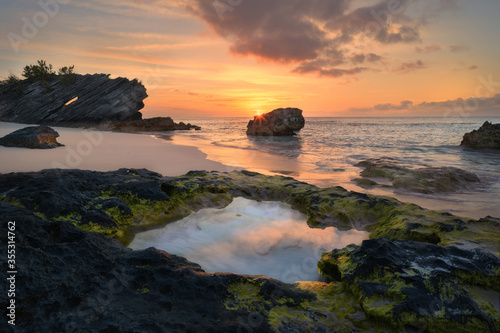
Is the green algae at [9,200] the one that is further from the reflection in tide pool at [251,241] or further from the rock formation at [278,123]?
the rock formation at [278,123]

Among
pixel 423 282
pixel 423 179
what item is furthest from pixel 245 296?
pixel 423 179

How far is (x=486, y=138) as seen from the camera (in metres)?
16.2

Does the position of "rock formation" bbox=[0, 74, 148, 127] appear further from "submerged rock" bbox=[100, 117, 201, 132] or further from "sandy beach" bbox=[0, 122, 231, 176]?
"sandy beach" bbox=[0, 122, 231, 176]

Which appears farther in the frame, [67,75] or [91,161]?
[67,75]

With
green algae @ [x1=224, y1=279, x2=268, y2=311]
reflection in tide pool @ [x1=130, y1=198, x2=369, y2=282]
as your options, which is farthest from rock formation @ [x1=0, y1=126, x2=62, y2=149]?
green algae @ [x1=224, y1=279, x2=268, y2=311]

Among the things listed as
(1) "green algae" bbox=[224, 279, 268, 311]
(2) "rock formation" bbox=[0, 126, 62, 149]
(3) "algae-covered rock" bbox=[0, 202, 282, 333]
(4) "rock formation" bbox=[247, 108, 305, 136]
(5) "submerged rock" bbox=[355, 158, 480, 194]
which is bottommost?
(5) "submerged rock" bbox=[355, 158, 480, 194]

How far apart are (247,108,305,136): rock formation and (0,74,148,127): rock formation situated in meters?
14.4

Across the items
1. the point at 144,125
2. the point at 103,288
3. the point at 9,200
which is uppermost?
the point at 144,125

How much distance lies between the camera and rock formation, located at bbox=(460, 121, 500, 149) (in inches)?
622

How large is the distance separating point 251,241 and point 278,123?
89.9 ft

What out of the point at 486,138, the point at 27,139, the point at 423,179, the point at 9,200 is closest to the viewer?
the point at 9,200

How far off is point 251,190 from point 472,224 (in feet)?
9.85

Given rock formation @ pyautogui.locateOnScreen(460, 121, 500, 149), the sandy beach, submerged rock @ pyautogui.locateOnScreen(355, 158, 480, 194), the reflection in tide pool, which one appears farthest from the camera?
rock formation @ pyautogui.locateOnScreen(460, 121, 500, 149)

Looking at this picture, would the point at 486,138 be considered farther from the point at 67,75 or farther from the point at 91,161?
the point at 67,75
